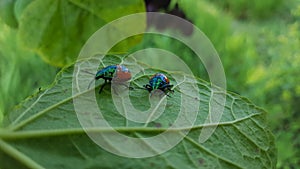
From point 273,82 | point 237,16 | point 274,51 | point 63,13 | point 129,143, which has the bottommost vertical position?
point 129,143

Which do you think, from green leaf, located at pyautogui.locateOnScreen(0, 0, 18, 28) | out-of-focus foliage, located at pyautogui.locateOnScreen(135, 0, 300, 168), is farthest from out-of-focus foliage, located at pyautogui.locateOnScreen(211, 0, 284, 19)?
green leaf, located at pyautogui.locateOnScreen(0, 0, 18, 28)

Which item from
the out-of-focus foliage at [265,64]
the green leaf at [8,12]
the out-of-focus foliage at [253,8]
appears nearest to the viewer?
the green leaf at [8,12]

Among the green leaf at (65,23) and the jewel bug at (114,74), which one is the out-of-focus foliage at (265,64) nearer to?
the green leaf at (65,23)

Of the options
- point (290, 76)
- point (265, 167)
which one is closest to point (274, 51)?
point (290, 76)

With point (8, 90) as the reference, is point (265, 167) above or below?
below

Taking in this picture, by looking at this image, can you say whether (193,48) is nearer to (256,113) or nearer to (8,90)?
Answer: (8,90)

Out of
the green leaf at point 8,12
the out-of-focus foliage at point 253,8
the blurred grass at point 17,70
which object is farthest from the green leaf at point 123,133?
the out-of-focus foliage at point 253,8

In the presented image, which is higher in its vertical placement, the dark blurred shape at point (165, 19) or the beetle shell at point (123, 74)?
the dark blurred shape at point (165, 19)
